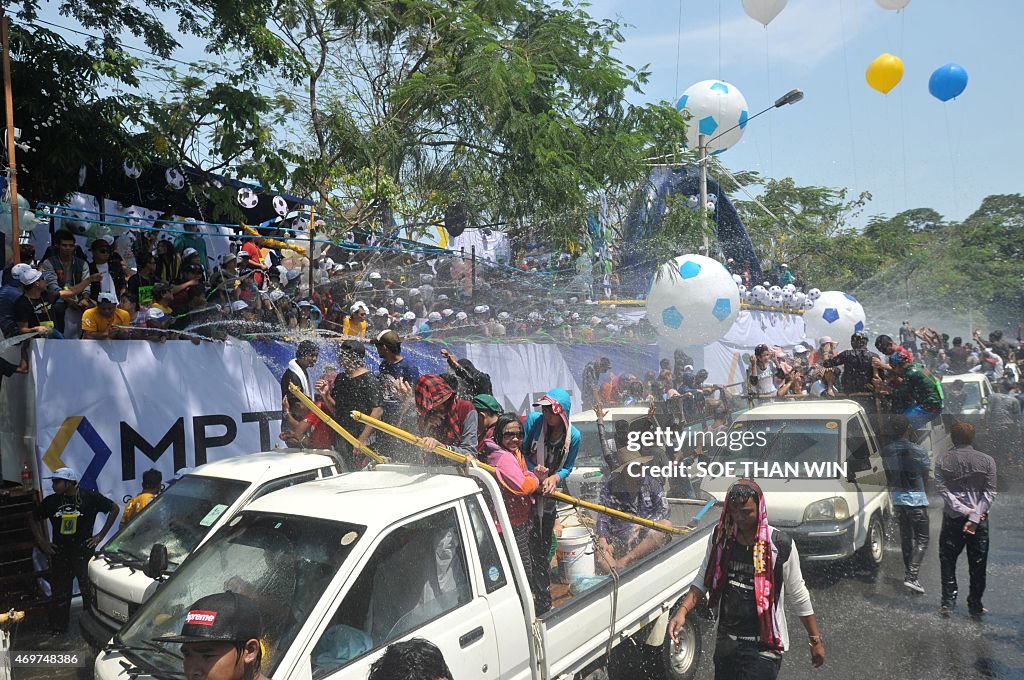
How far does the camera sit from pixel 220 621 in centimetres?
229

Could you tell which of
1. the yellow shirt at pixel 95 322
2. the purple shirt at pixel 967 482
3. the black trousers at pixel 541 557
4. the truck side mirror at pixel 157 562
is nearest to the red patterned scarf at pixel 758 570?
the black trousers at pixel 541 557

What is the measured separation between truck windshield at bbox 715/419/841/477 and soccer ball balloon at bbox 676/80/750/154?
789 cm

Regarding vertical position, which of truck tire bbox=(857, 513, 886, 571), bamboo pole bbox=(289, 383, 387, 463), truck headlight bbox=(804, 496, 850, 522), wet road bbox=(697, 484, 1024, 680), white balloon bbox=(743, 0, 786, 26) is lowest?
wet road bbox=(697, 484, 1024, 680)

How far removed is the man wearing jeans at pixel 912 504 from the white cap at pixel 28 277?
25.7ft

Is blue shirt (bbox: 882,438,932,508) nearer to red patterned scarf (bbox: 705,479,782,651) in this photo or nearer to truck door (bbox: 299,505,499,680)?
red patterned scarf (bbox: 705,479,782,651)

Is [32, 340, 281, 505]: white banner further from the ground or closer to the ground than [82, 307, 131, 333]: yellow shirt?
closer to the ground

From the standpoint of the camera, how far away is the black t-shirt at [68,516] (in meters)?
6.71

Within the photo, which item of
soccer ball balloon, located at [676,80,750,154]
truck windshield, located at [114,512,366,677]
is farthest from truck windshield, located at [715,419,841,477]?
soccer ball balloon, located at [676,80,750,154]

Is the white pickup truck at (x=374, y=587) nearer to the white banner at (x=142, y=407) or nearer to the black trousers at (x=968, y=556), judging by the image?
the black trousers at (x=968, y=556)

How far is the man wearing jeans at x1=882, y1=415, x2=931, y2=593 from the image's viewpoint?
7.15 meters

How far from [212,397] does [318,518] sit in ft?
16.9

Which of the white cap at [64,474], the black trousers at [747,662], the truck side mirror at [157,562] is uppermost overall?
the white cap at [64,474]

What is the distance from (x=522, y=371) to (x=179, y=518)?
784cm

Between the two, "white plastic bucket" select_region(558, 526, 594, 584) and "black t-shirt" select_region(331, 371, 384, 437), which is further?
"black t-shirt" select_region(331, 371, 384, 437)
